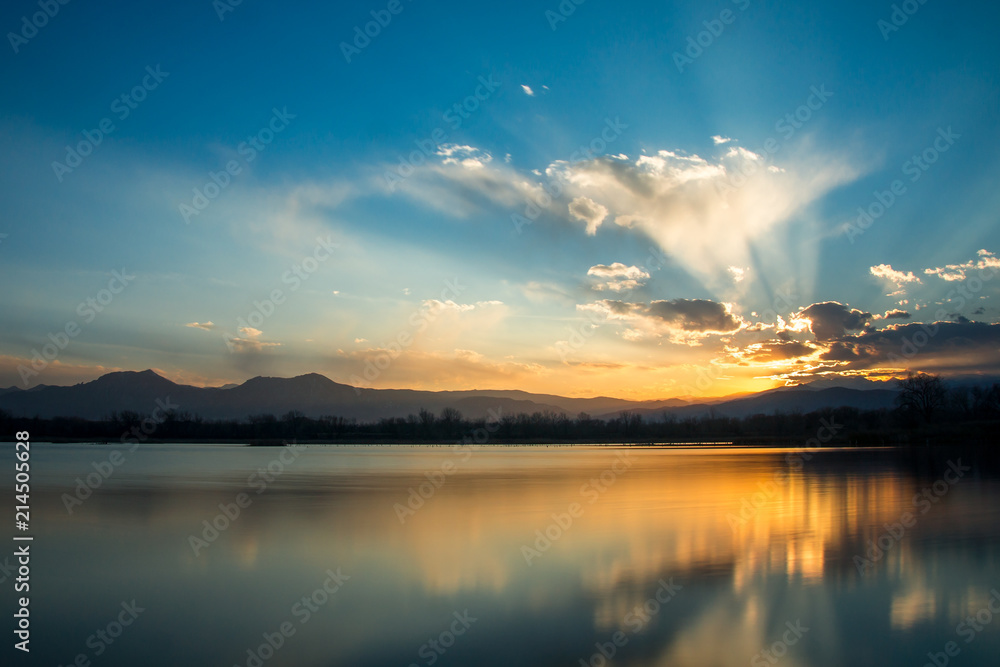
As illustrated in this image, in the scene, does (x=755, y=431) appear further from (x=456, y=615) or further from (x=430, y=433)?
(x=456, y=615)

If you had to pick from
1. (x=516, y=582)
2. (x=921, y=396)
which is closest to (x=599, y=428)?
(x=921, y=396)

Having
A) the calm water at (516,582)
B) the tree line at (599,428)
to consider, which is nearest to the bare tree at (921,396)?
the tree line at (599,428)

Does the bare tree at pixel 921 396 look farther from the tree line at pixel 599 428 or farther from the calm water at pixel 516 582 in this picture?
the calm water at pixel 516 582

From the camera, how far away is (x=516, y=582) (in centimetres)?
1066

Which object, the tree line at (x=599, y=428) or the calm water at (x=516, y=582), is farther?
the tree line at (x=599, y=428)

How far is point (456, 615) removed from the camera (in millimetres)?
8867

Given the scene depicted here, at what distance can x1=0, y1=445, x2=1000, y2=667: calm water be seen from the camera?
7594 mm

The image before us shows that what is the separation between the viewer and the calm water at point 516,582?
299 inches

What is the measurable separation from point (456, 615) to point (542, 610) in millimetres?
1203

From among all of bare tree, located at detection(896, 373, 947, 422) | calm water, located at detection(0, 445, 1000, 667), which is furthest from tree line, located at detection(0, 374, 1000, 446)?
calm water, located at detection(0, 445, 1000, 667)

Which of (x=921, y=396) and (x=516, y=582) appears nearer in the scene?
(x=516, y=582)

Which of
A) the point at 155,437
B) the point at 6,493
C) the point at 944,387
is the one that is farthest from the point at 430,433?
the point at 6,493

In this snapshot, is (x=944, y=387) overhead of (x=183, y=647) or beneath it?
overhead

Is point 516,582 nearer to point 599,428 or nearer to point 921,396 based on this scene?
point 921,396
